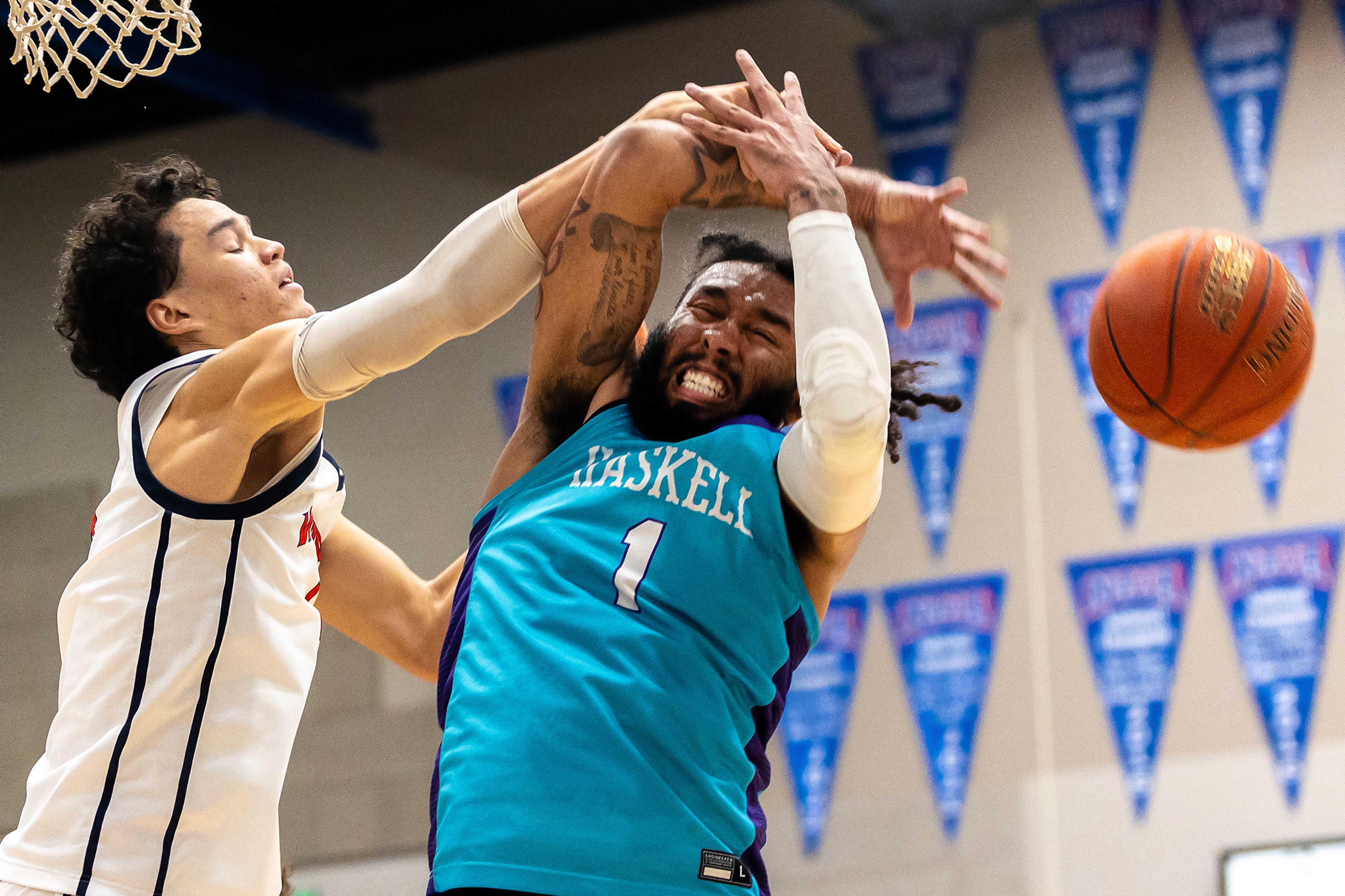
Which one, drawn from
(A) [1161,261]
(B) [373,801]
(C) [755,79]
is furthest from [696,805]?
(B) [373,801]

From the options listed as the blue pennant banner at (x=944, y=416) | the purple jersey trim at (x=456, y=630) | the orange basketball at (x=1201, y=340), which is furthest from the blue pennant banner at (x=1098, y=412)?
the purple jersey trim at (x=456, y=630)

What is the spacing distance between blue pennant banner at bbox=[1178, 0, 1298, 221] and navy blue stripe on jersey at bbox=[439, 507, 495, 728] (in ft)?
16.6

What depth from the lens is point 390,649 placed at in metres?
2.82

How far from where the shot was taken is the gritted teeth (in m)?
2.13

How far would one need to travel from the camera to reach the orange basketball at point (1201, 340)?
2680mm

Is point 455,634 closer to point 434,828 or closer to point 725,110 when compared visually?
point 434,828

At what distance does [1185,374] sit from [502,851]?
172cm

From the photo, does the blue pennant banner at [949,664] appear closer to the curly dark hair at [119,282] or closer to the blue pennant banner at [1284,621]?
the blue pennant banner at [1284,621]

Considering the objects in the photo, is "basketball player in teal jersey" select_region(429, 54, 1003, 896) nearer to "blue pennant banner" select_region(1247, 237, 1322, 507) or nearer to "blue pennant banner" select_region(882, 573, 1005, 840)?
"blue pennant banner" select_region(882, 573, 1005, 840)

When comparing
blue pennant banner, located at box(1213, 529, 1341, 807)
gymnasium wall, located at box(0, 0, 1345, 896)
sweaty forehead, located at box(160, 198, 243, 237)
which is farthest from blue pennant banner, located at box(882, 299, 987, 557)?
Answer: sweaty forehead, located at box(160, 198, 243, 237)

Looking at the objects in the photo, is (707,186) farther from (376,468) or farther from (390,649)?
(376,468)

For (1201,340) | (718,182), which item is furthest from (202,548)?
(1201,340)

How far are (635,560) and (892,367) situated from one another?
740 millimetres

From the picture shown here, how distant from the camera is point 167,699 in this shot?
2.28 meters
